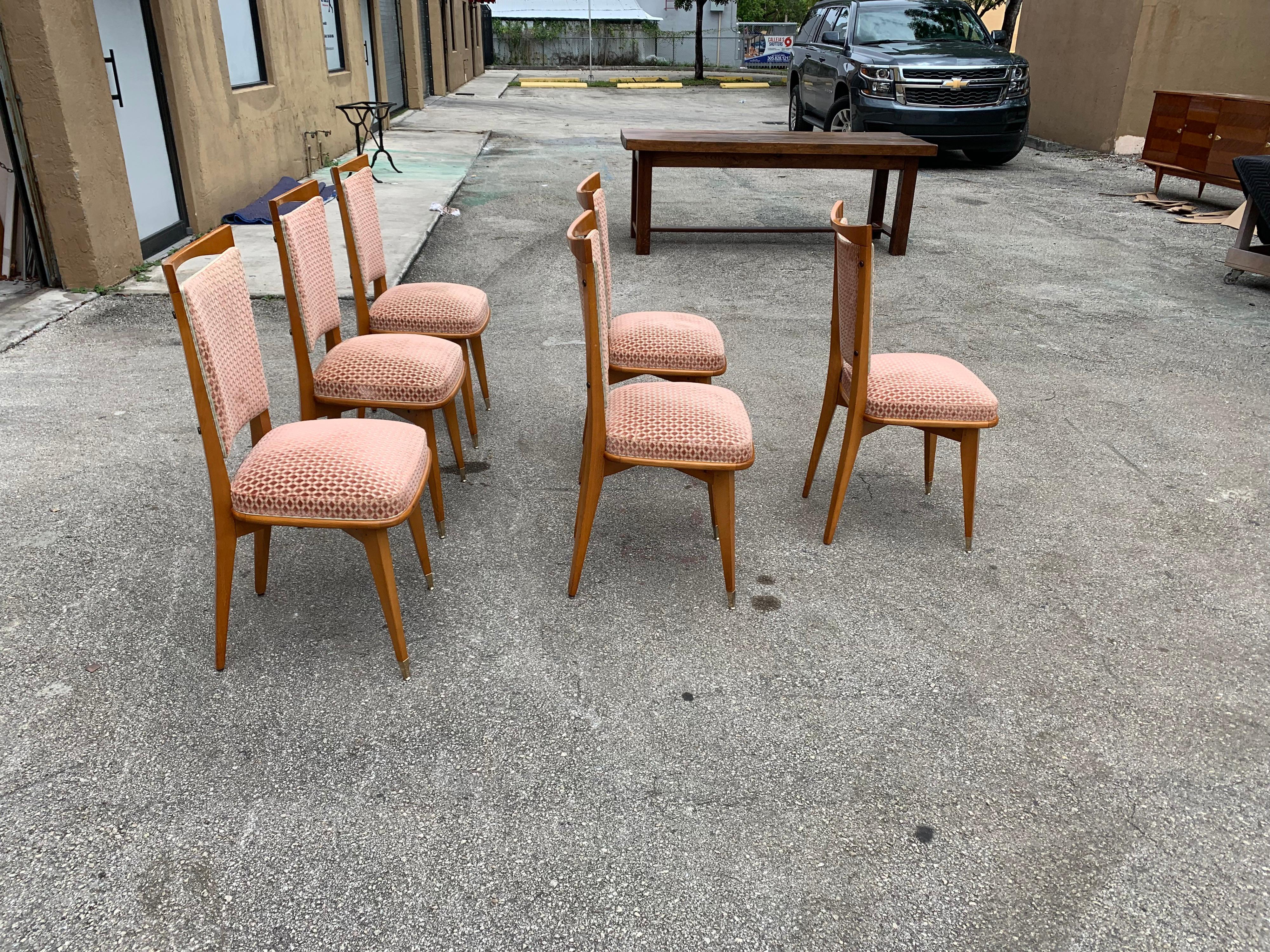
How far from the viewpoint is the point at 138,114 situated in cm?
588

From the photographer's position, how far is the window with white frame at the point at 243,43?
285 inches

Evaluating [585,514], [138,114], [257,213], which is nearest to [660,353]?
[585,514]

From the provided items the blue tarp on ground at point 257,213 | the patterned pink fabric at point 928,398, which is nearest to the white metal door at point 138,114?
the blue tarp on ground at point 257,213

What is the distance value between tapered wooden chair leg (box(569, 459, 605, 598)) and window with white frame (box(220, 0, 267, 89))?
20.4 feet

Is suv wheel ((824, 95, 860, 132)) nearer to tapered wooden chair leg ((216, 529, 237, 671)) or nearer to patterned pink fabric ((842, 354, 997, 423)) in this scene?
patterned pink fabric ((842, 354, 997, 423))

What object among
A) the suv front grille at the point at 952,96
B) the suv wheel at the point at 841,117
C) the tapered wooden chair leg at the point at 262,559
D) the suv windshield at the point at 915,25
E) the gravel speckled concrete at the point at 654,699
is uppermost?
the suv windshield at the point at 915,25

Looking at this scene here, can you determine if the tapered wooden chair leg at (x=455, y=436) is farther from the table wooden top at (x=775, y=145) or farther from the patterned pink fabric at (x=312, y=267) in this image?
the table wooden top at (x=775, y=145)

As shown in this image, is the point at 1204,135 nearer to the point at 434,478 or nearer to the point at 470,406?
the point at 470,406

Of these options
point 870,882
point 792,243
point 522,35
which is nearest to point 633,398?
point 870,882

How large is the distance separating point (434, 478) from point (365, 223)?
1214 mm

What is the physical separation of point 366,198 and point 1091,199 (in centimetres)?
793

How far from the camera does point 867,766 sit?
6.78 feet

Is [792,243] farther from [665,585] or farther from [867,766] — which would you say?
[867,766]

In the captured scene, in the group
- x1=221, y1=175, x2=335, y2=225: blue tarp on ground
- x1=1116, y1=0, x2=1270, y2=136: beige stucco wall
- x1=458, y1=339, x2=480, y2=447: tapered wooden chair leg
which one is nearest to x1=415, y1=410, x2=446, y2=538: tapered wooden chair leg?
x1=458, y1=339, x2=480, y2=447: tapered wooden chair leg
